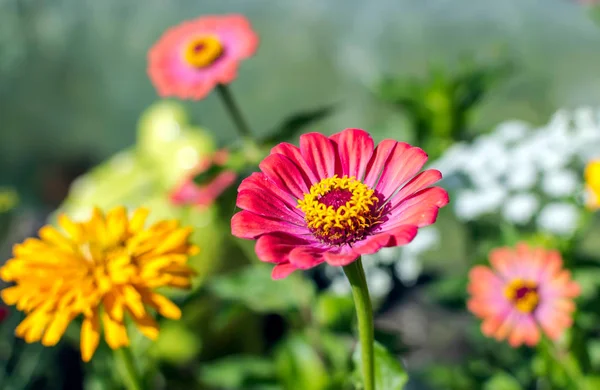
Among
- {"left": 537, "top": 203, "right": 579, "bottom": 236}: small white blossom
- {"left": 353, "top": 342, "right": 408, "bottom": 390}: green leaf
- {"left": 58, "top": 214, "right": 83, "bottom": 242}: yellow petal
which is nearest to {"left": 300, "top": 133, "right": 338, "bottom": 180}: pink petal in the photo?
{"left": 353, "top": 342, "right": 408, "bottom": 390}: green leaf

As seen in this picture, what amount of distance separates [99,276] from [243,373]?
0.33m

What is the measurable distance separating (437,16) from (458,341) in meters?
0.74

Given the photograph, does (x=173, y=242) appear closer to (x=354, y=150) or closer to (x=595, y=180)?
(x=354, y=150)

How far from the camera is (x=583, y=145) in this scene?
0.87m

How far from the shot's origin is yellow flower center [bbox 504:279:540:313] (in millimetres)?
688

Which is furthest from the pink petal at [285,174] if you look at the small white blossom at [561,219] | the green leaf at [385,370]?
the small white blossom at [561,219]

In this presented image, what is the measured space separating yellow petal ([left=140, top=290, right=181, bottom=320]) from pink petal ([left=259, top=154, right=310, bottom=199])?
147 mm

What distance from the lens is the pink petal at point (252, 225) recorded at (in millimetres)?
407

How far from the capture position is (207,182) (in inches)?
29.5

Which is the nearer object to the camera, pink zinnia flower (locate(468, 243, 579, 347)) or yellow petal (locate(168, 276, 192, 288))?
yellow petal (locate(168, 276, 192, 288))

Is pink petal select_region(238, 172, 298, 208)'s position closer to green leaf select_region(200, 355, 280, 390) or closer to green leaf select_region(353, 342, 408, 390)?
green leaf select_region(353, 342, 408, 390)

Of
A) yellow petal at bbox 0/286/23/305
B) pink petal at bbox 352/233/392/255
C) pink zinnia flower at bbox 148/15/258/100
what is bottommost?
pink petal at bbox 352/233/392/255

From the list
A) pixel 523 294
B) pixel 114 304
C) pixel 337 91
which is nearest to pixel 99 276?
pixel 114 304

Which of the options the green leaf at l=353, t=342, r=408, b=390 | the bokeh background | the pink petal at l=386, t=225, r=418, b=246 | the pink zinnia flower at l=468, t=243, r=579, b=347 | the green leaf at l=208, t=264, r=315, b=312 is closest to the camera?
the pink petal at l=386, t=225, r=418, b=246
